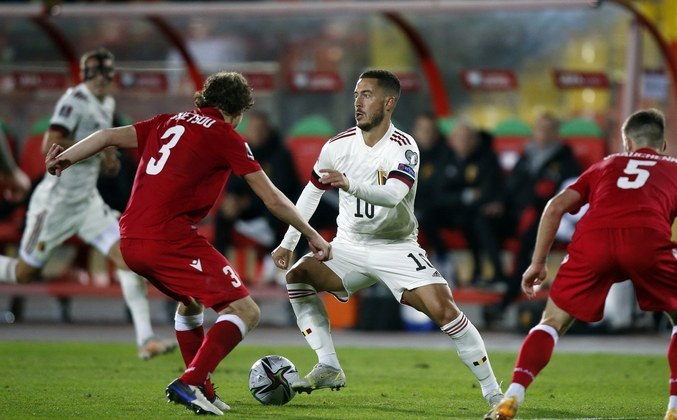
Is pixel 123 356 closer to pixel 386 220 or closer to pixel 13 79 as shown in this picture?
pixel 386 220

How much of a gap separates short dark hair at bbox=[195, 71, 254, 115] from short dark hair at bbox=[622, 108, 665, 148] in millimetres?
2300

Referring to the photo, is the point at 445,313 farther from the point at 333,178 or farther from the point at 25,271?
the point at 25,271

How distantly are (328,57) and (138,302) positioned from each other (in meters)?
6.88

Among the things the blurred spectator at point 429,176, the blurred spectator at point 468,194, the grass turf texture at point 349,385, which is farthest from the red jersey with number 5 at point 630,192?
the blurred spectator at point 429,176

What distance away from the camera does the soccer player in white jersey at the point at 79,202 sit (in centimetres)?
1097

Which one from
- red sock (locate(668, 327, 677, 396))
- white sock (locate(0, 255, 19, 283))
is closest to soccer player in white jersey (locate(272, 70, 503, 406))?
red sock (locate(668, 327, 677, 396))

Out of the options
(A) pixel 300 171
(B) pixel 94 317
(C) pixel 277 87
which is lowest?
(B) pixel 94 317

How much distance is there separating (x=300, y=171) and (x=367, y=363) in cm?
520

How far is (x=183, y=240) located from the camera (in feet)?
24.3

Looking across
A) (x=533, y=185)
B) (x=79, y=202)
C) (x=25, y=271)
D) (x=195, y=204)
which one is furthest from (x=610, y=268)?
(x=533, y=185)

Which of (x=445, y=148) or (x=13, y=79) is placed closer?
(x=445, y=148)

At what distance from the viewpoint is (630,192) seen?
7.23 meters

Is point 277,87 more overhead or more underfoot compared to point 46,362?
more overhead

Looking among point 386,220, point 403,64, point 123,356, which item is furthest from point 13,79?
point 386,220
